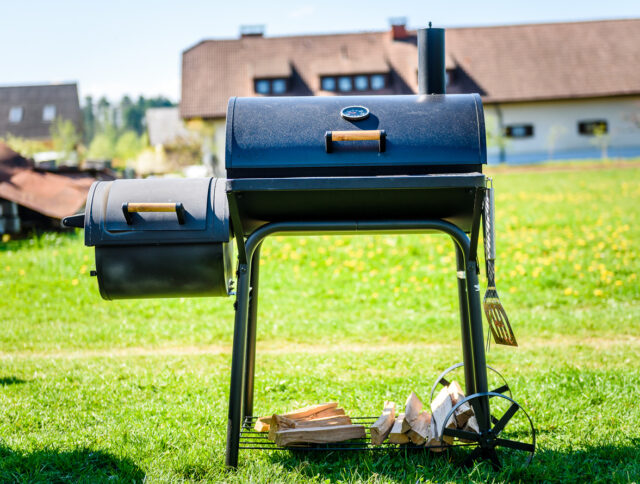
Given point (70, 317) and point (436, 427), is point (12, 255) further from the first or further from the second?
point (436, 427)

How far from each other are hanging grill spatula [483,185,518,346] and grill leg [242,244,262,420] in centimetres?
127

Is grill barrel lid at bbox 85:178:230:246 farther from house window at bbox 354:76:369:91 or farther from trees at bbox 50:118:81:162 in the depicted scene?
trees at bbox 50:118:81:162

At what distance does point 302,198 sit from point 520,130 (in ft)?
112

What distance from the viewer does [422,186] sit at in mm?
3076

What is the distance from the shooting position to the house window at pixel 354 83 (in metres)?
33.9

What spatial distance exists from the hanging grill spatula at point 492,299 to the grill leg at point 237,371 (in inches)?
47.6

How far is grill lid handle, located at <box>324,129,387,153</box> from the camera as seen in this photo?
3111mm

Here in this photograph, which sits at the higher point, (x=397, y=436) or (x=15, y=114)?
(x=15, y=114)

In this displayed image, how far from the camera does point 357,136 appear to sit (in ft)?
10.2

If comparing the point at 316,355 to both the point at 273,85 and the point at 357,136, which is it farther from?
the point at 273,85

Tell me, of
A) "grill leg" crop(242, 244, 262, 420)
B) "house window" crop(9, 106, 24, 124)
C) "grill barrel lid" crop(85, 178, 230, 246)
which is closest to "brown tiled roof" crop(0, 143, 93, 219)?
"grill leg" crop(242, 244, 262, 420)

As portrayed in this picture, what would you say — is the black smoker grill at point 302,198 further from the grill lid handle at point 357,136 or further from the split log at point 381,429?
the split log at point 381,429

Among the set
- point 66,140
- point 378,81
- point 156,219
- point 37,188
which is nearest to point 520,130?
point 378,81

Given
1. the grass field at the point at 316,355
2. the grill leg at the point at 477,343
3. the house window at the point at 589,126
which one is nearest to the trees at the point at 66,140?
the house window at the point at 589,126
